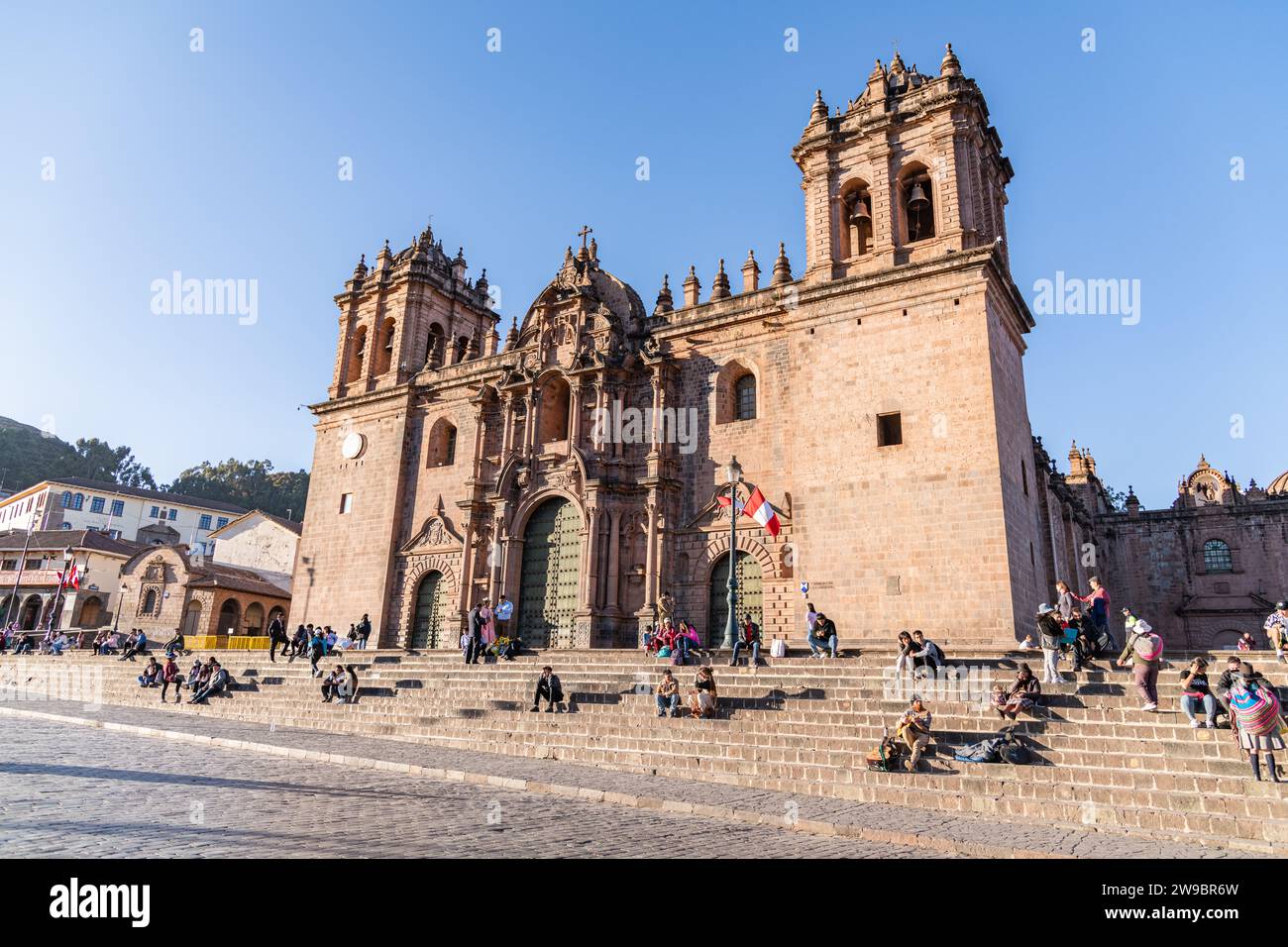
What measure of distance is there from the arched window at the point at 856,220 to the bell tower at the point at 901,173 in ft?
0.10

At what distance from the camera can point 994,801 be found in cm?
931

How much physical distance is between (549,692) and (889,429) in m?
10.9

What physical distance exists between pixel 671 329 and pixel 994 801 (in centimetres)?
1793

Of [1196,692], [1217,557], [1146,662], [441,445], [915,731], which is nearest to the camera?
[1196,692]

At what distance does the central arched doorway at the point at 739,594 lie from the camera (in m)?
21.1

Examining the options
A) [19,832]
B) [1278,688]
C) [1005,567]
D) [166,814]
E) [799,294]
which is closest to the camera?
[19,832]

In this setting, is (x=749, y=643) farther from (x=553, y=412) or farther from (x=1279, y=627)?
(x=553, y=412)

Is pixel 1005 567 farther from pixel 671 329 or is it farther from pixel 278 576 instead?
pixel 278 576

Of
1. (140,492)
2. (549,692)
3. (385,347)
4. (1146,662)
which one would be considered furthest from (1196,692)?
(140,492)

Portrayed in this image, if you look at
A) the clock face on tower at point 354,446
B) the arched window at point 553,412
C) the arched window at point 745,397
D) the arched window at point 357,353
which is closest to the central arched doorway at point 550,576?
the arched window at point 553,412

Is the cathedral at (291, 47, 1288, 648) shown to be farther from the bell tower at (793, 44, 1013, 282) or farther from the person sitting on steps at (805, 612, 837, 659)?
the person sitting on steps at (805, 612, 837, 659)

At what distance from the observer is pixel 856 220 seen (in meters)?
23.1
